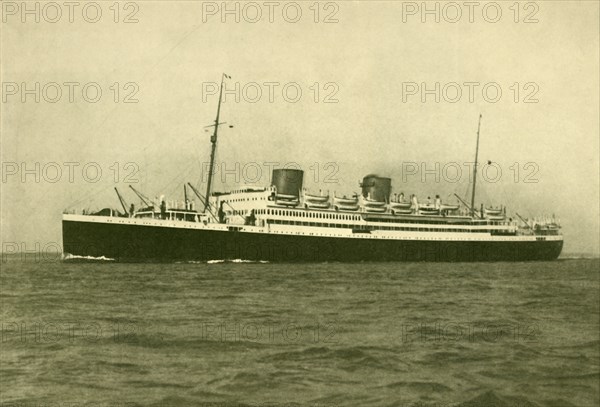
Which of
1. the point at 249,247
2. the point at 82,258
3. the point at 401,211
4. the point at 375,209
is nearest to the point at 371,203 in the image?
the point at 375,209

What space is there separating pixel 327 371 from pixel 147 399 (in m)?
2.05

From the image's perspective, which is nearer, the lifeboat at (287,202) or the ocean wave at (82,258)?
the ocean wave at (82,258)

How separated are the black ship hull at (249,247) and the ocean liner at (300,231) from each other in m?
0.05

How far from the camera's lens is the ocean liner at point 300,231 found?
30.8m

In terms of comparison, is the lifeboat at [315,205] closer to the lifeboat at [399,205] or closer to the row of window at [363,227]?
the row of window at [363,227]

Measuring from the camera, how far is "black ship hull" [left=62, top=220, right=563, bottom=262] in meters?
30.6

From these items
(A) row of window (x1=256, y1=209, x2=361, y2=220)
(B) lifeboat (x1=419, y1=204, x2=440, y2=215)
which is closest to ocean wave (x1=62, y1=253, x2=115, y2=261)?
(A) row of window (x1=256, y1=209, x2=361, y2=220)

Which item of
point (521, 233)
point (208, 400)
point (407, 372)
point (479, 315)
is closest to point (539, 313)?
point (479, 315)

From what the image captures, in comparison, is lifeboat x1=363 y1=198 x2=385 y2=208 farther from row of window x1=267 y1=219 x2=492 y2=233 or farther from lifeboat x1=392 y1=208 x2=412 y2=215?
row of window x1=267 y1=219 x2=492 y2=233

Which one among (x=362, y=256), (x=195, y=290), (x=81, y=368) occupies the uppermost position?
(x=81, y=368)

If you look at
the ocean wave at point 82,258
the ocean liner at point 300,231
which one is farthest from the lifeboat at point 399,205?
the ocean wave at point 82,258

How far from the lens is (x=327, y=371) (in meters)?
7.18

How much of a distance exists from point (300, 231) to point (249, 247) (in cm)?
397

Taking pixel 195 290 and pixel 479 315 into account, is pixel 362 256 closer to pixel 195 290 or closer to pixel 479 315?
pixel 195 290
